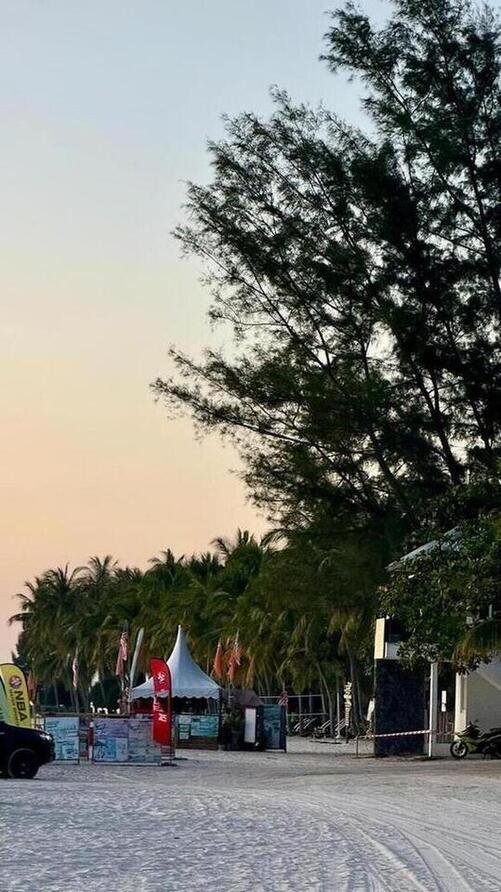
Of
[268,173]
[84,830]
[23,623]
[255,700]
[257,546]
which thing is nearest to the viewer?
[84,830]

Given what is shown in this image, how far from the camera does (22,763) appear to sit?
3231 centimetres

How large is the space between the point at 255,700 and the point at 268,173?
61.6ft

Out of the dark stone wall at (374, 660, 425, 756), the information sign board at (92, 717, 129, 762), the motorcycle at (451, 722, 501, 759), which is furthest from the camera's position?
the dark stone wall at (374, 660, 425, 756)

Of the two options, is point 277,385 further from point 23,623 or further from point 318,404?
point 23,623

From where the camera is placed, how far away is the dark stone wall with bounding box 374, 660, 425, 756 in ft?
152

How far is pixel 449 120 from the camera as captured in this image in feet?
152

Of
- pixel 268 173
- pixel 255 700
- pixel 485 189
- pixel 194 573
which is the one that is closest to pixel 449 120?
pixel 485 189

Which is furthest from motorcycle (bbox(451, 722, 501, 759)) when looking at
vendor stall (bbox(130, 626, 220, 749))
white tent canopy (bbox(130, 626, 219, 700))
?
white tent canopy (bbox(130, 626, 219, 700))

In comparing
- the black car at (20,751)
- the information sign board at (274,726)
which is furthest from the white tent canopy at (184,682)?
the black car at (20,751)

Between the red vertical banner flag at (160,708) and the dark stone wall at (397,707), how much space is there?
7773 millimetres

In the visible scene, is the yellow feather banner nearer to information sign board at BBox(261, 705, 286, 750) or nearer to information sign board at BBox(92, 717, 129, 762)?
information sign board at BBox(92, 717, 129, 762)

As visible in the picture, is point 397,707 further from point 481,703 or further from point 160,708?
point 160,708

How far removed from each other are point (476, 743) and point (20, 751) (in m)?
14.5

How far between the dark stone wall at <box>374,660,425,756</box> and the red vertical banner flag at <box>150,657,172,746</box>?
7.77 metres
